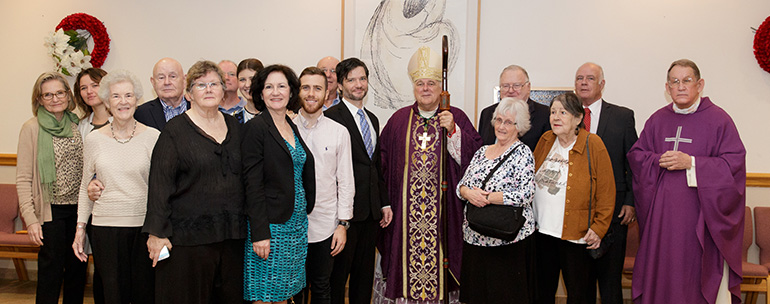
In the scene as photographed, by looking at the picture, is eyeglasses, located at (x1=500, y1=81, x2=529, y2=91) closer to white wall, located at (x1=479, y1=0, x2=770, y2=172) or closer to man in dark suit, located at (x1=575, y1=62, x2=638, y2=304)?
man in dark suit, located at (x1=575, y1=62, x2=638, y2=304)

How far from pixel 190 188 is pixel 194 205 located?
8 cm

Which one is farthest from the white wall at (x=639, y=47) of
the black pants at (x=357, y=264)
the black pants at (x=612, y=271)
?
the black pants at (x=357, y=264)

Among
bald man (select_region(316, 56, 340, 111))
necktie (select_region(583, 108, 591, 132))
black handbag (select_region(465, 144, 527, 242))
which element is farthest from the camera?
bald man (select_region(316, 56, 340, 111))

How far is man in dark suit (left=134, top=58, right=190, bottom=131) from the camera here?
3143mm

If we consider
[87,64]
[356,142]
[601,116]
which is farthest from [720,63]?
[87,64]

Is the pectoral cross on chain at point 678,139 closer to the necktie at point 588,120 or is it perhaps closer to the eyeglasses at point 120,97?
the necktie at point 588,120

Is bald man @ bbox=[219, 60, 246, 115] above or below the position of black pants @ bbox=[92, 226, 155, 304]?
above

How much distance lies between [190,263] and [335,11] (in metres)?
3.14

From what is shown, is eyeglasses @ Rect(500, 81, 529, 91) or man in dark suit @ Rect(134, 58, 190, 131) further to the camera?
eyeglasses @ Rect(500, 81, 529, 91)

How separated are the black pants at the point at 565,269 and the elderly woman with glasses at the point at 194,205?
6.38ft

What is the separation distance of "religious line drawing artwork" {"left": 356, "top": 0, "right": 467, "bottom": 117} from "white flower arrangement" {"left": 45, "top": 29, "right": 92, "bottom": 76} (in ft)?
9.17

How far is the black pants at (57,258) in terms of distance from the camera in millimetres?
3336

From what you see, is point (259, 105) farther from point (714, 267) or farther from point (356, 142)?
point (714, 267)

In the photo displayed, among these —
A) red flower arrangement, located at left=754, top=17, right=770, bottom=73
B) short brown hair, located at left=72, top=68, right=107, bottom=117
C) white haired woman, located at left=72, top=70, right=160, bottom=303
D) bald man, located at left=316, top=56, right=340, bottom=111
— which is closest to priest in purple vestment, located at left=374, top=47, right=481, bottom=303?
bald man, located at left=316, top=56, right=340, bottom=111
